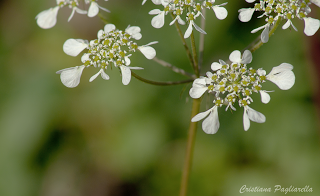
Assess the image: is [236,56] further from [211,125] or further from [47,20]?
[47,20]

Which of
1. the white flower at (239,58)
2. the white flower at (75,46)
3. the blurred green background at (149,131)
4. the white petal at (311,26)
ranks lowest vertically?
the blurred green background at (149,131)

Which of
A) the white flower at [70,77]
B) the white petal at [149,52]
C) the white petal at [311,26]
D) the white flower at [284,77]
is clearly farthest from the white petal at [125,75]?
the white petal at [311,26]

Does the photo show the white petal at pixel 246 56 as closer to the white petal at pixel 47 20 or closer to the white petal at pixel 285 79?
the white petal at pixel 285 79

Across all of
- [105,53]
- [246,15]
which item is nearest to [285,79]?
[246,15]

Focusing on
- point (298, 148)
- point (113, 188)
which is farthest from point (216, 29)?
point (113, 188)

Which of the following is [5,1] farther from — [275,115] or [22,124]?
[275,115]

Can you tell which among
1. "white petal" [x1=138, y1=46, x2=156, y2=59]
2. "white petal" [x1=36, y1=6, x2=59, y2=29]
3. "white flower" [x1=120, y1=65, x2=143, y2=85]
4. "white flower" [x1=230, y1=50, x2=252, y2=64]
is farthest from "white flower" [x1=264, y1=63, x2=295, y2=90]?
"white petal" [x1=36, y1=6, x2=59, y2=29]

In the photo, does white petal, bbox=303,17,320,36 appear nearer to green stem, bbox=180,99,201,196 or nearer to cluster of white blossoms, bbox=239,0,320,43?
cluster of white blossoms, bbox=239,0,320,43

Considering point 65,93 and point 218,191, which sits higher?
point 65,93
